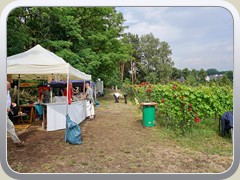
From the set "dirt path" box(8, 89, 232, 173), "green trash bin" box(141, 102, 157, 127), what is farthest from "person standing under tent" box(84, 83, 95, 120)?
"dirt path" box(8, 89, 232, 173)

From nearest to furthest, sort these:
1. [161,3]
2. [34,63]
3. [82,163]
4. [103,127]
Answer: [161,3] < [82,163] < [34,63] < [103,127]

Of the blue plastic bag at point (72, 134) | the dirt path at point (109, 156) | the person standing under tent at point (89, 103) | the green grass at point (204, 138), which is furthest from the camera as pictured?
the person standing under tent at point (89, 103)

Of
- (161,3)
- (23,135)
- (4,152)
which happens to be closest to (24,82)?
(23,135)

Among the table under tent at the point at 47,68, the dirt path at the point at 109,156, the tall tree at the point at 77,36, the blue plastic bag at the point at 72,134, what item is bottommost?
the dirt path at the point at 109,156

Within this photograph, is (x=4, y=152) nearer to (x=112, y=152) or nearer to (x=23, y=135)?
(x=112, y=152)

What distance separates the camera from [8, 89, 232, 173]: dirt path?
2.94 metres

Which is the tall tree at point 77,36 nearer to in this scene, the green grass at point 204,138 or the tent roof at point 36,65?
the tent roof at point 36,65

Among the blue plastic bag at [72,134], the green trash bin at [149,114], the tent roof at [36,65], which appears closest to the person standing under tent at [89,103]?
the green trash bin at [149,114]

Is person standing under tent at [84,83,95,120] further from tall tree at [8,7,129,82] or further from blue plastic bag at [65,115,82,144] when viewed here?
blue plastic bag at [65,115,82,144]

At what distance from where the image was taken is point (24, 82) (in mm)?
7551

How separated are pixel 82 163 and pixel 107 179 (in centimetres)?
82

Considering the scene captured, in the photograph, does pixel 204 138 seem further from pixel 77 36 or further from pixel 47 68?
pixel 77 36

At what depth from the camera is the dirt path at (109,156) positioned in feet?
9.64

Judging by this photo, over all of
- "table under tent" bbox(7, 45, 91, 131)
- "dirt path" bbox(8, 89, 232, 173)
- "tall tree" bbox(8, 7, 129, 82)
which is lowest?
"dirt path" bbox(8, 89, 232, 173)
